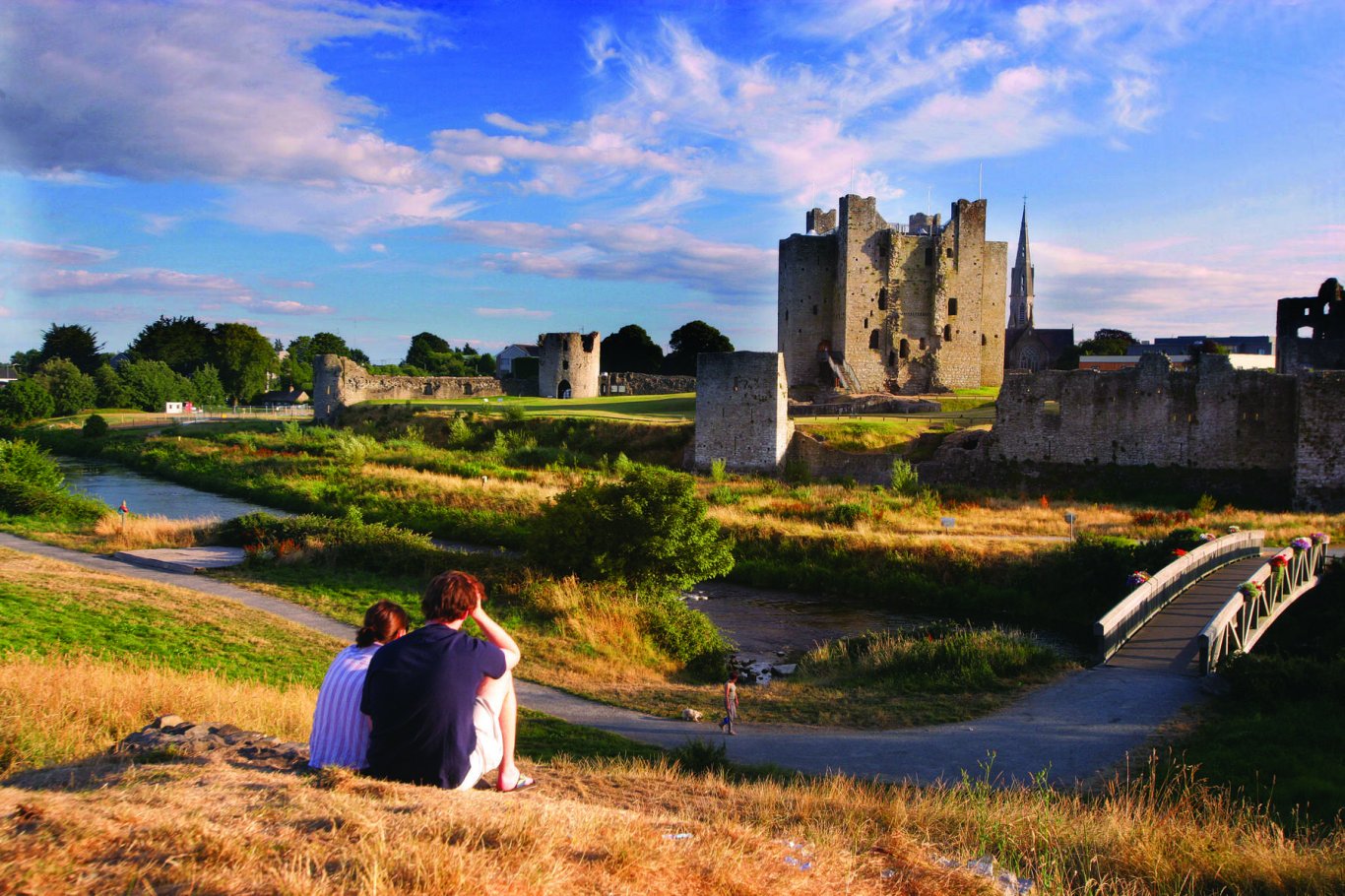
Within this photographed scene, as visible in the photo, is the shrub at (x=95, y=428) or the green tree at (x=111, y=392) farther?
the green tree at (x=111, y=392)

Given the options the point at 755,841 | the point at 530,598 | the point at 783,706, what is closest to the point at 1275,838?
the point at 755,841

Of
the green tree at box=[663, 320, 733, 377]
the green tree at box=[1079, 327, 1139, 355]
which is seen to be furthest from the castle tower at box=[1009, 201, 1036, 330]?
the green tree at box=[663, 320, 733, 377]

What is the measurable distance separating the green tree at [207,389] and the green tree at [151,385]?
1.95 meters

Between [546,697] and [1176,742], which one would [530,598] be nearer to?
[546,697]

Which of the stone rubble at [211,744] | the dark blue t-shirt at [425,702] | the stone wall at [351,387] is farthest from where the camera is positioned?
the stone wall at [351,387]

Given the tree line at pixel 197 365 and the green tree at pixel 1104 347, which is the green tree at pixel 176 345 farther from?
the green tree at pixel 1104 347

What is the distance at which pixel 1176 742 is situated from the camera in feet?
31.0

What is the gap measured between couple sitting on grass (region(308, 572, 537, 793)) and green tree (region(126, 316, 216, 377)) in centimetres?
8723

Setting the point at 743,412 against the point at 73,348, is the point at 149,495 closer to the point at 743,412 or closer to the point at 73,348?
the point at 743,412

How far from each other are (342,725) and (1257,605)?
14579 mm

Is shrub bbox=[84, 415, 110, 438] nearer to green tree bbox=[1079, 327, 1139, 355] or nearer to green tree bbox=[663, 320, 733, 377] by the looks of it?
green tree bbox=[663, 320, 733, 377]

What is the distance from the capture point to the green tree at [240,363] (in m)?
82.6

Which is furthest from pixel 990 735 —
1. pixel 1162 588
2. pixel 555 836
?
pixel 555 836

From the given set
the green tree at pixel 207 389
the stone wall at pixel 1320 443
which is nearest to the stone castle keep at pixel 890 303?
the stone wall at pixel 1320 443
